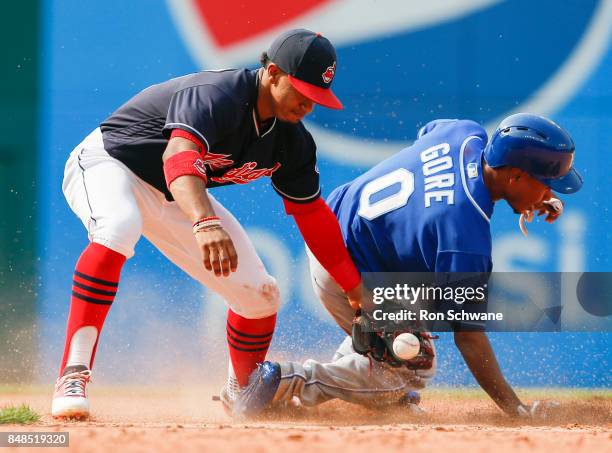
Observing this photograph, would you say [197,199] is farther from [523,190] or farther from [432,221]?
[523,190]

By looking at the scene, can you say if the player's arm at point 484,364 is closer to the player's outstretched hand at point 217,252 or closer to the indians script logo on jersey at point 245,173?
the indians script logo on jersey at point 245,173

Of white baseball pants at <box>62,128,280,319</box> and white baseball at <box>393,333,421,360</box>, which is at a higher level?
white baseball pants at <box>62,128,280,319</box>

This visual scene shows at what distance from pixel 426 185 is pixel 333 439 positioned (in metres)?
1.32

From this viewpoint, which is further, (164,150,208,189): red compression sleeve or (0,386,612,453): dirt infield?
(164,150,208,189): red compression sleeve

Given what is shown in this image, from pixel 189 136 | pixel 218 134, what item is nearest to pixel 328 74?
pixel 218 134

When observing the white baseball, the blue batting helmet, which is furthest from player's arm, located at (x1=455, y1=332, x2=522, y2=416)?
the blue batting helmet

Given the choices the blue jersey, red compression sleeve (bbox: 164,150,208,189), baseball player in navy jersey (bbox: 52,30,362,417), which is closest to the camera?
red compression sleeve (bbox: 164,150,208,189)

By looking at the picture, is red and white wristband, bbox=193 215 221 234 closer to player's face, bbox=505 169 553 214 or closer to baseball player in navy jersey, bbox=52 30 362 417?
baseball player in navy jersey, bbox=52 30 362 417

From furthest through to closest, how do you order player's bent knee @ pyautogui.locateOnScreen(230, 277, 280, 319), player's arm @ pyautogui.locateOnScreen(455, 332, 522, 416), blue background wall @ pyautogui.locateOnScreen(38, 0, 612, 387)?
blue background wall @ pyautogui.locateOnScreen(38, 0, 612, 387) < player's bent knee @ pyautogui.locateOnScreen(230, 277, 280, 319) < player's arm @ pyautogui.locateOnScreen(455, 332, 522, 416)

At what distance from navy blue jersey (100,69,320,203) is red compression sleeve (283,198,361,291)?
0.06 meters

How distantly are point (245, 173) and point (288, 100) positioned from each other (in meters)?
0.47

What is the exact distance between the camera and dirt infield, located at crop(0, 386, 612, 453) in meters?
2.65

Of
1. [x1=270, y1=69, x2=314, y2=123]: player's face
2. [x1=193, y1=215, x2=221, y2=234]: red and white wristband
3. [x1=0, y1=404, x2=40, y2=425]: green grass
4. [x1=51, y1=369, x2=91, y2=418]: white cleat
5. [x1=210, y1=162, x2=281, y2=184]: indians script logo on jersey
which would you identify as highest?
[x1=270, y1=69, x2=314, y2=123]: player's face

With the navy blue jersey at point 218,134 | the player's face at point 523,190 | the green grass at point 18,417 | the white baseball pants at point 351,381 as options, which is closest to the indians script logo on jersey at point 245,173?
the navy blue jersey at point 218,134
